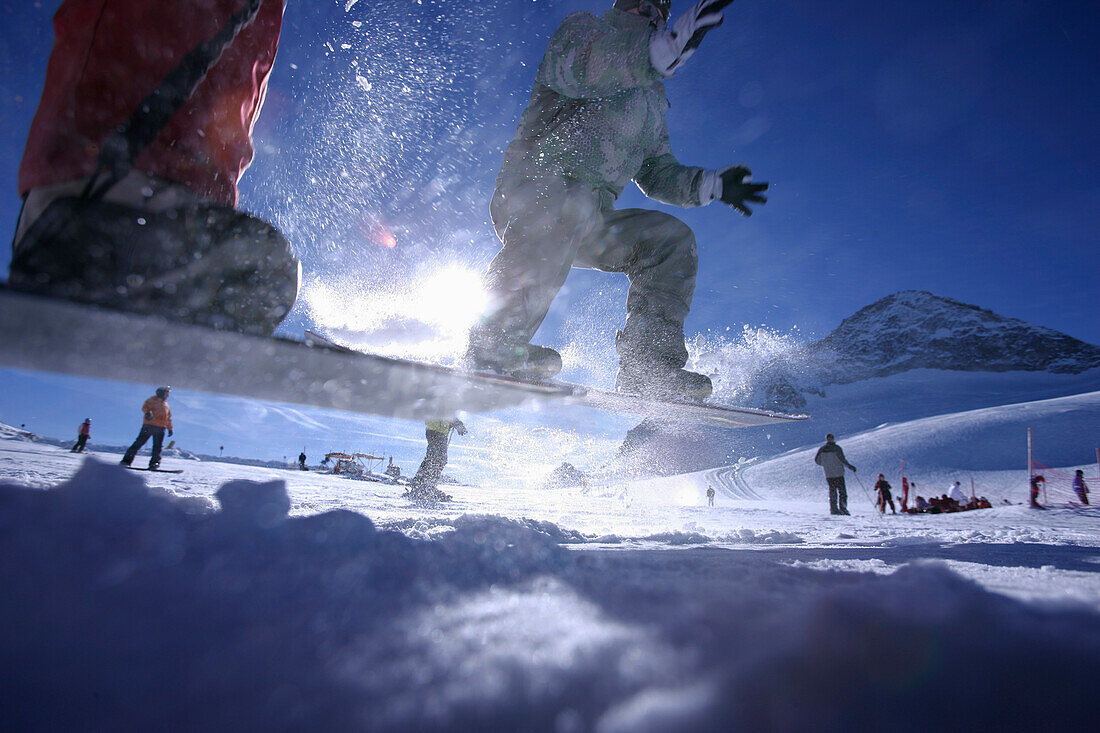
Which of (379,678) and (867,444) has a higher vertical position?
(867,444)

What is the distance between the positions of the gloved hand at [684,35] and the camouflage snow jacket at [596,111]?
58mm

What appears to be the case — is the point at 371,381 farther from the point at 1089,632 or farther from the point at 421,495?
the point at 421,495

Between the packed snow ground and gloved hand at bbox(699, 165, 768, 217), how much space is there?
6.82ft

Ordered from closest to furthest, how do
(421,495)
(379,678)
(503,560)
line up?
(379,678) < (503,560) < (421,495)

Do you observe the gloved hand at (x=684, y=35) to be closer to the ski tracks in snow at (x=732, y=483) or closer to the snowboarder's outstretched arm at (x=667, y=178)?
the snowboarder's outstretched arm at (x=667, y=178)

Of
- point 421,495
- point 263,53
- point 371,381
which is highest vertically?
point 263,53

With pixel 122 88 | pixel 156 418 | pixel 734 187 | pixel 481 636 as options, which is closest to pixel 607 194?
pixel 734 187

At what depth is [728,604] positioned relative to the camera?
49cm

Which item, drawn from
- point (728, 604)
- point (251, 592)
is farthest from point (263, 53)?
point (728, 604)

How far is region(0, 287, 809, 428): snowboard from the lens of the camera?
0.94 meters

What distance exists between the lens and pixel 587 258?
8.25ft

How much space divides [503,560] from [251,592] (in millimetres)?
326

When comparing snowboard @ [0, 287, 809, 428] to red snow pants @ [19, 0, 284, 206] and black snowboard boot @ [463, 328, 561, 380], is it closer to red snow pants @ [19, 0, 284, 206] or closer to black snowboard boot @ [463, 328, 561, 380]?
black snowboard boot @ [463, 328, 561, 380]

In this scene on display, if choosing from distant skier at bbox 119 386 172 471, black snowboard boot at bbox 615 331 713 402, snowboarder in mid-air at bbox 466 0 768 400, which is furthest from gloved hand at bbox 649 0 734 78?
distant skier at bbox 119 386 172 471
